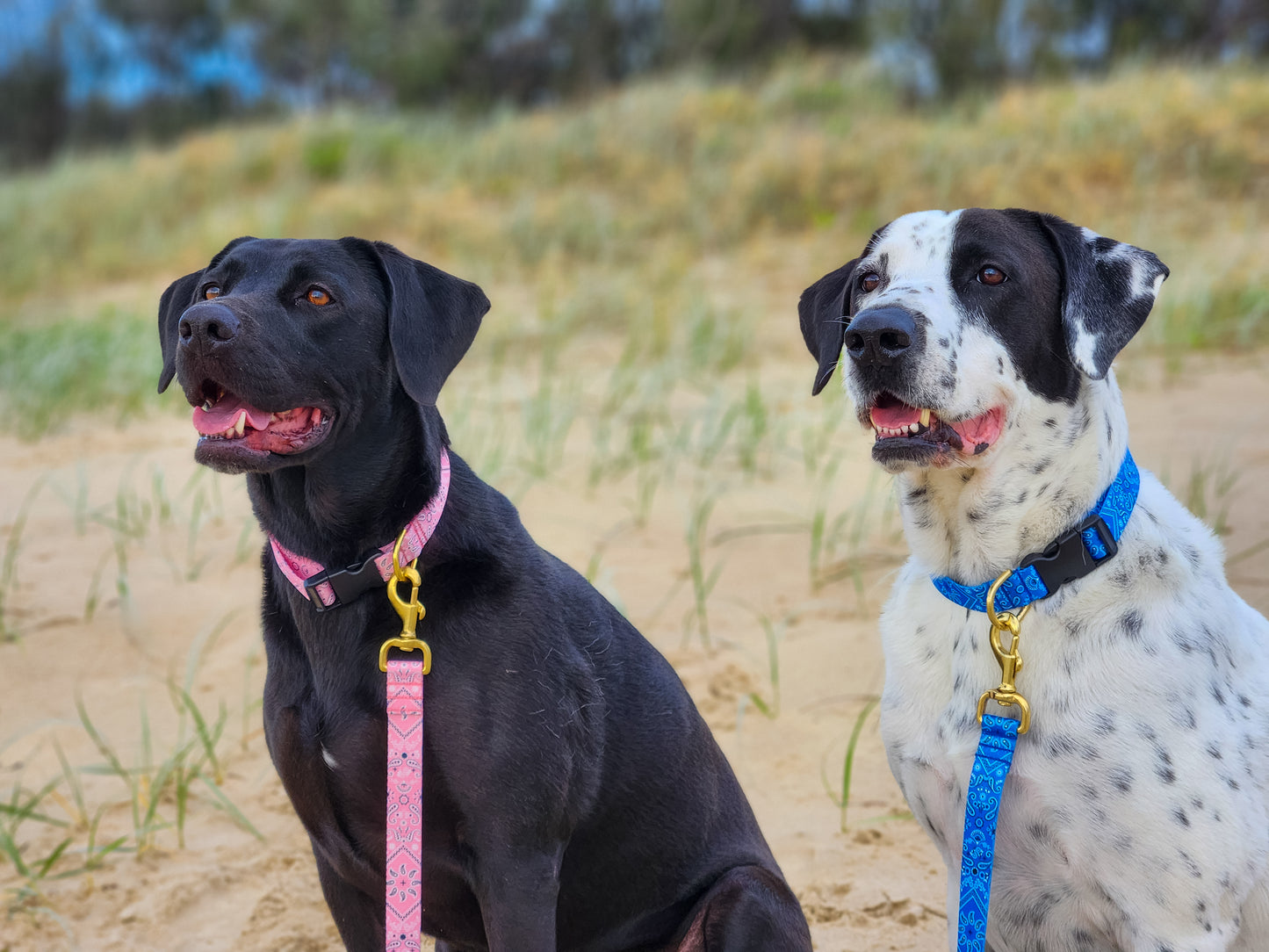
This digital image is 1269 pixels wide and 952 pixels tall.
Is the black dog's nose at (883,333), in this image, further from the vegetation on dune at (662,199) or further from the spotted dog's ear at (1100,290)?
the vegetation on dune at (662,199)

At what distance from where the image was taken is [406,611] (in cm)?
208

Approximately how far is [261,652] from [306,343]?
7.42ft

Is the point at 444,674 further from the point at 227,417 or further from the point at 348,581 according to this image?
the point at 227,417

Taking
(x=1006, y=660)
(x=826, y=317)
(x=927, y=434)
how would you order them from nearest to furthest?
1. (x=1006, y=660)
2. (x=927, y=434)
3. (x=826, y=317)

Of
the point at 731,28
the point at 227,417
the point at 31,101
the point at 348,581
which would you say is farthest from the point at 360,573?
the point at 31,101

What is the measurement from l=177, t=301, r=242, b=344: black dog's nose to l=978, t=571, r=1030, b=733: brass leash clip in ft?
4.82

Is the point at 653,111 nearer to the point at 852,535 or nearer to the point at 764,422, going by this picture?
the point at 764,422

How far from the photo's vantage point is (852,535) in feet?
15.2

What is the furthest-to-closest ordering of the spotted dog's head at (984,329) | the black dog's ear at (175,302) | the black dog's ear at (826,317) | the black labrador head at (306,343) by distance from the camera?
the black dog's ear at (826,317) → the black dog's ear at (175,302) → the spotted dog's head at (984,329) → the black labrador head at (306,343)

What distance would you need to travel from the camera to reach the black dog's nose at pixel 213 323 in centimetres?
209

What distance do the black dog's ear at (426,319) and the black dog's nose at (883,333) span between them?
73 centimetres

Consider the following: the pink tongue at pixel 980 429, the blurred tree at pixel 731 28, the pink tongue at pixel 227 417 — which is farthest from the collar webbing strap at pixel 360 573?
the blurred tree at pixel 731 28

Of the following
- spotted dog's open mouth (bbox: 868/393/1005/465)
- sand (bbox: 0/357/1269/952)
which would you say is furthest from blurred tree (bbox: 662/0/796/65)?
spotted dog's open mouth (bbox: 868/393/1005/465)

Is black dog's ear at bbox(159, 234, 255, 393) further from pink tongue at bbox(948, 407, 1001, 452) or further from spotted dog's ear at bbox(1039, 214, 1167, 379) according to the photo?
spotted dog's ear at bbox(1039, 214, 1167, 379)
